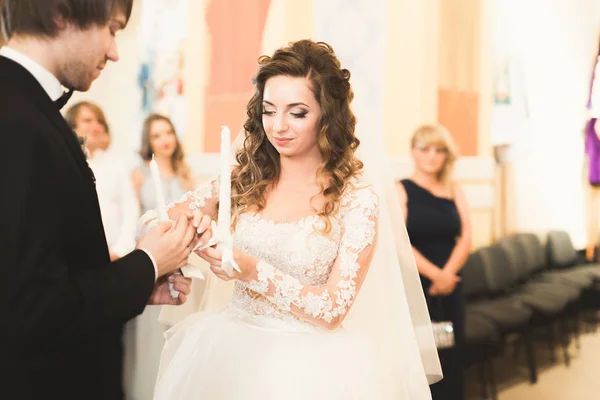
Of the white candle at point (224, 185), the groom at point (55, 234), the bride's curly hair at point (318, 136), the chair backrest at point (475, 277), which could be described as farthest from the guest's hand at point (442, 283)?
the groom at point (55, 234)

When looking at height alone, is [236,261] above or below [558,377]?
above

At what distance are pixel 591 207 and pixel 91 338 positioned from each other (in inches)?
174

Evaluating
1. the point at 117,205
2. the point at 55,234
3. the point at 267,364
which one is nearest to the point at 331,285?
the point at 267,364

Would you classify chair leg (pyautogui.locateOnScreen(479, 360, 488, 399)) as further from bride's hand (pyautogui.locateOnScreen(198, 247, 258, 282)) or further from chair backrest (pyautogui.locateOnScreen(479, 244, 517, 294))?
bride's hand (pyautogui.locateOnScreen(198, 247, 258, 282))

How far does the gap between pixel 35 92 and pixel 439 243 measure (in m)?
3.03

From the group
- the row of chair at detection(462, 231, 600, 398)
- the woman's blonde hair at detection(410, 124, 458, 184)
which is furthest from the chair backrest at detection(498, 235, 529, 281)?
the woman's blonde hair at detection(410, 124, 458, 184)

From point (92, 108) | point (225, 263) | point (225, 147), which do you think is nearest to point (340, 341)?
point (225, 263)

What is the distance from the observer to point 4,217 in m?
1.16

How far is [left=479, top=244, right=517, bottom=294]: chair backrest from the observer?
4.86m

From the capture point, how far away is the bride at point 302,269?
1939 mm

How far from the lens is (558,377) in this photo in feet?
15.8

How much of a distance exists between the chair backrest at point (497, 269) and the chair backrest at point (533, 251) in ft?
0.89

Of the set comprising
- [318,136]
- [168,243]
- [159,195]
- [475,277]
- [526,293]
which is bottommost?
[526,293]

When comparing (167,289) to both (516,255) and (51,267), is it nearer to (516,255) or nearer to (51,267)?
(51,267)
